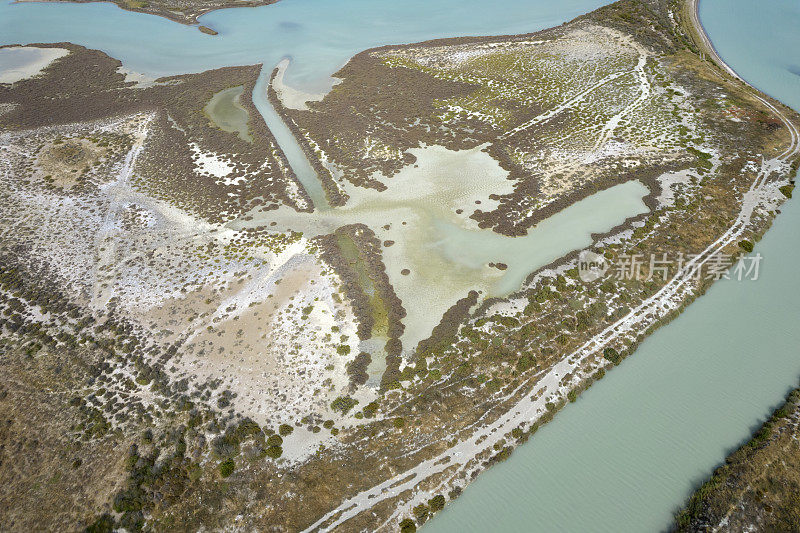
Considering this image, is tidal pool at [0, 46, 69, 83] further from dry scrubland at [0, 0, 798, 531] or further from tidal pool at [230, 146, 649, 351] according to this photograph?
tidal pool at [230, 146, 649, 351]

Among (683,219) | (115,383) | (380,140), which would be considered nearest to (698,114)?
(683,219)

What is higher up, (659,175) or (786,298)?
(659,175)

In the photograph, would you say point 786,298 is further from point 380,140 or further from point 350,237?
point 380,140

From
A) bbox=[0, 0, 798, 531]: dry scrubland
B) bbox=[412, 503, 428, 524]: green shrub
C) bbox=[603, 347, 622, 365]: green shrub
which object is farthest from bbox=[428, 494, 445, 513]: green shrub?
bbox=[603, 347, 622, 365]: green shrub

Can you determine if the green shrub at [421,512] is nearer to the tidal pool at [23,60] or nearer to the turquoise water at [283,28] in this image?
the turquoise water at [283,28]

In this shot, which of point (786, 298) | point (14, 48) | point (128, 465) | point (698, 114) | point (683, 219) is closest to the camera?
point (128, 465)

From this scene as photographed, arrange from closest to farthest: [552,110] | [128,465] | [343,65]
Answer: [128,465], [552,110], [343,65]

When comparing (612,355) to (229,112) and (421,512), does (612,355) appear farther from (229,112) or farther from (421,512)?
(229,112)
